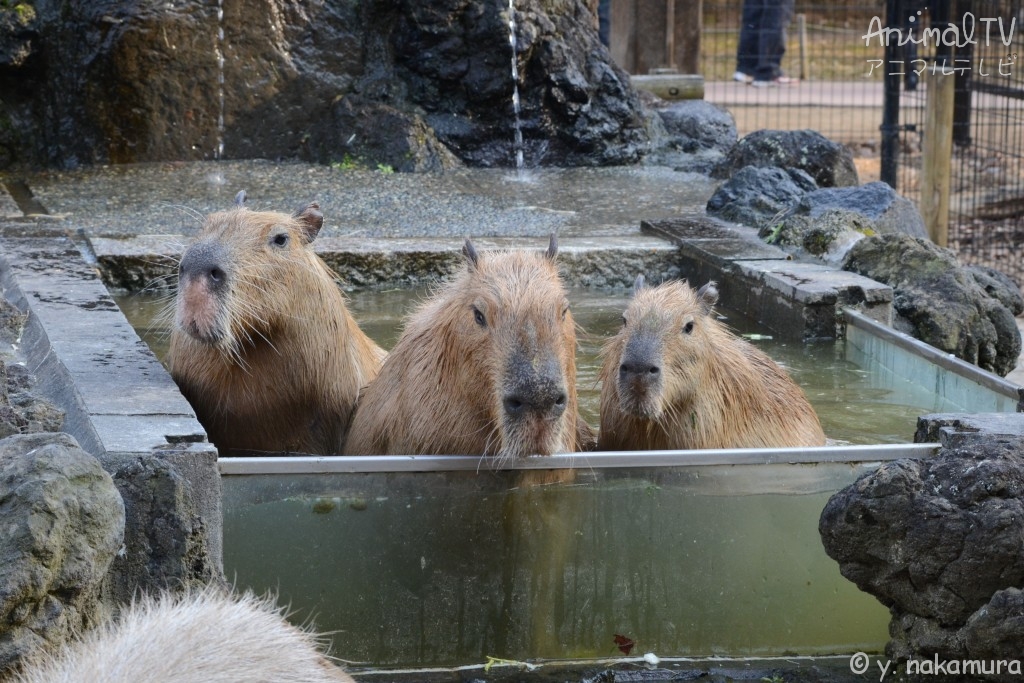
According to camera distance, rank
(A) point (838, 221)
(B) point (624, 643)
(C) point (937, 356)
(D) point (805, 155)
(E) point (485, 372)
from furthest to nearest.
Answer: (D) point (805, 155), (A) point (838, 221), (C) point (937, 356), (B) point (624, 643), (E) point (485, 372)

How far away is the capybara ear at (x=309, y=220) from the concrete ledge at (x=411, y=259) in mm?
2404

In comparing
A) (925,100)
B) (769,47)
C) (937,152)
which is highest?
(769,47)

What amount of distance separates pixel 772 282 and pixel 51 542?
453 centimetres

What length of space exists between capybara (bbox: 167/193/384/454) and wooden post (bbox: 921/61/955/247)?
6142 millimetres

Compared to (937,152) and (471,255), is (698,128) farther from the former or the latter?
(471,255)

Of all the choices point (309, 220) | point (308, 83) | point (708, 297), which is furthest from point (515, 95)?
point (309, 220)

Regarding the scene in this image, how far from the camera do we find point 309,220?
4.40 metres

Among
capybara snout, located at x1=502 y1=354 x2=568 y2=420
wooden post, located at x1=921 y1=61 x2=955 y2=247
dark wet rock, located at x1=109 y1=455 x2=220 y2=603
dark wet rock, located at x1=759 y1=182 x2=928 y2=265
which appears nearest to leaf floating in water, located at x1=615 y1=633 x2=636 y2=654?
capybara snout, located at x1=502 y1=354 x2=568 y2=420

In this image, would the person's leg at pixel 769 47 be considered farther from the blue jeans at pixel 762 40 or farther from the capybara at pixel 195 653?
the capybara at pixel 195 653

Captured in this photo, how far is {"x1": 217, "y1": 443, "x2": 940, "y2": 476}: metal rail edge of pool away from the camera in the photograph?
12.1 ft

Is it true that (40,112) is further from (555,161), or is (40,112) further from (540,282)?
(540,282)

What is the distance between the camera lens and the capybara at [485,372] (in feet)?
11.6

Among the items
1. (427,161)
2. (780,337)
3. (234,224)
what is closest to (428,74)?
(427,161)

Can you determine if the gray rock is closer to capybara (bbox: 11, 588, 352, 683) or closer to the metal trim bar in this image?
the metal trim bar
